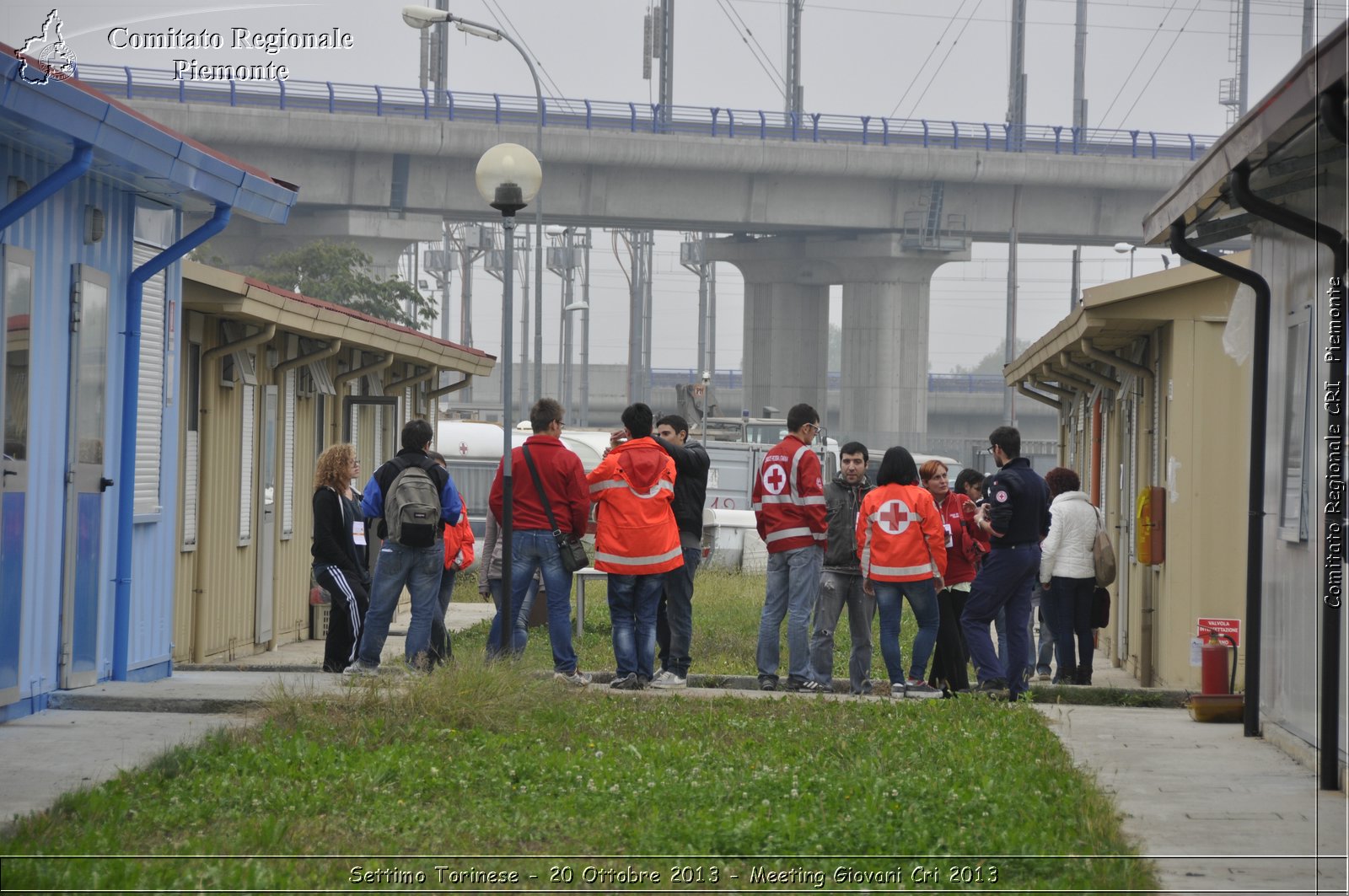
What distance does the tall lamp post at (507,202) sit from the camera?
11305 millimetres

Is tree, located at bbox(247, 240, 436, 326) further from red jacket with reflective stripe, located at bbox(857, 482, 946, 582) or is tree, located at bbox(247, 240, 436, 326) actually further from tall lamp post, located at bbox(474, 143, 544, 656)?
red jacket with reflective stripe, located at bbox(857, 482, 946, 582)

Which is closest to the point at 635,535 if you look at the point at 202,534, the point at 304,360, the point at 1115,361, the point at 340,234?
the point at 202,534

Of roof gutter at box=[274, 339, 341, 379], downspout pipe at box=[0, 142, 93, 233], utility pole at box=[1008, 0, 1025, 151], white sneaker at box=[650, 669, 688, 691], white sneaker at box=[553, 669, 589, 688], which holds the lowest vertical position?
white sneaker at box=[650, 669, 688, 691]

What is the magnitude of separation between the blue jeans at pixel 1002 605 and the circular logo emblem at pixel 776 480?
57.1 inches

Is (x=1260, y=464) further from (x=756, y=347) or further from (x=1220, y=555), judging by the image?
(x=756, y=347)

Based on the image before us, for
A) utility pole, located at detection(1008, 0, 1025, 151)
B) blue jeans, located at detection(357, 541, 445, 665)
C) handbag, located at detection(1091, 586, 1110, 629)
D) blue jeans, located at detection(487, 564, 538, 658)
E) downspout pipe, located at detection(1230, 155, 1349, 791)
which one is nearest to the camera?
downspout pipe, located at detection(1230, 155, 1349, 791)

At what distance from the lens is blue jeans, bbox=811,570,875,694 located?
1163cm

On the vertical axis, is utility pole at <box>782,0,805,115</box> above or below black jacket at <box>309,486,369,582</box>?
above

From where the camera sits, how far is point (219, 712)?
948 cm

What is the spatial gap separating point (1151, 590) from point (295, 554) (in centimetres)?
797

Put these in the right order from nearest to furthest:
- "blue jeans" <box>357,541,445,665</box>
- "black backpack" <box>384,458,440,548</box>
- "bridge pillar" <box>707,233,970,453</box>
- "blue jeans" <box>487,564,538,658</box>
Answer: "black backpack" <box>384,458,440,548</box> → "blue jeans" <box>357,541,445,665</box> → "blue jeans" <box>487,564,538,658</box> → "bridge pillar" <box>707,233,970,453</box>

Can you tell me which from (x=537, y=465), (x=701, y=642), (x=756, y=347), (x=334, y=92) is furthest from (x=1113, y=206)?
(x=537, y=465)

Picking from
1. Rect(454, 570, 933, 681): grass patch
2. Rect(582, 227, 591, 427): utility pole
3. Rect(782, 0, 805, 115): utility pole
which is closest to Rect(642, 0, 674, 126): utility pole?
Rect(782, 0, 805, 115): utility pole

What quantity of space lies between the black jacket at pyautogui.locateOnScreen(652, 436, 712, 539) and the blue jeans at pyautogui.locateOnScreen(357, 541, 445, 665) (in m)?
1.81
